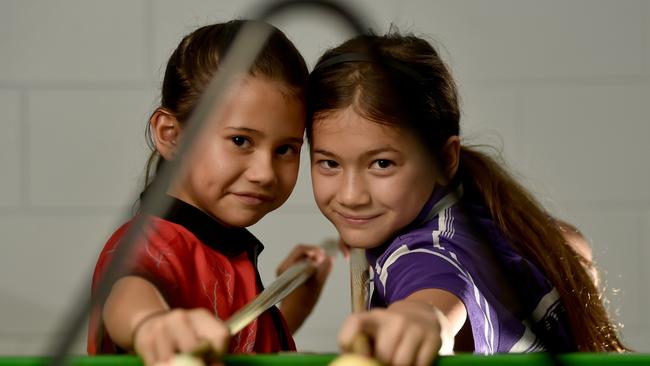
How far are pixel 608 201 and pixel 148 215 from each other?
1.10 metres

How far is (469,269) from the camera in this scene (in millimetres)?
574

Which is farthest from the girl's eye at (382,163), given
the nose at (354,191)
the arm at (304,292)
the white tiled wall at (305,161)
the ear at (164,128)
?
the white tiled wall at (305,161)

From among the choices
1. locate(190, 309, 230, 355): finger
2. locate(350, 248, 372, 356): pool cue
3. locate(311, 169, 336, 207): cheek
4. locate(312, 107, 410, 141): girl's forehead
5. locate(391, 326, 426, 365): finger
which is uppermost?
locate(391, 326, 426, 365): finger

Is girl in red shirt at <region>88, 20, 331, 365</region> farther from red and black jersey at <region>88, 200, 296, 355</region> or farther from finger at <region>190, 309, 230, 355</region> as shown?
finger at <region>190, 309, 230, 355</region>

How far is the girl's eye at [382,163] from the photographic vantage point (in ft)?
2.09

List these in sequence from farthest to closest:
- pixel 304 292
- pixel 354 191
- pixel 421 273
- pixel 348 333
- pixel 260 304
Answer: pixel 304 292 < pixel 354 191 < pixel 421 273 < pixel 260 304 < pixel 348 333

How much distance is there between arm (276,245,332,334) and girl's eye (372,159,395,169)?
247mm

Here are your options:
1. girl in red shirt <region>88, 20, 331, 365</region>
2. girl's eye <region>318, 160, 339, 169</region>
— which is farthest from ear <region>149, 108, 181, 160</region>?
girl's eye <region>318, 160, 339, 169</region>

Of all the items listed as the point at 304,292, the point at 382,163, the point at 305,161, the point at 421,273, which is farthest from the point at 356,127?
the point at 305,161

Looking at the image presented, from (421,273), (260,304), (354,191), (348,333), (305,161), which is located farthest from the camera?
(305,161)

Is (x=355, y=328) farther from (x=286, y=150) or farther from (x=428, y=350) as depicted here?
(x=286, y=150)

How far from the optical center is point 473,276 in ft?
1.89

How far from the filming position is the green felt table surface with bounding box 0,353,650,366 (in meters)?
0.32

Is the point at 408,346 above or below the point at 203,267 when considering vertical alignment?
above
